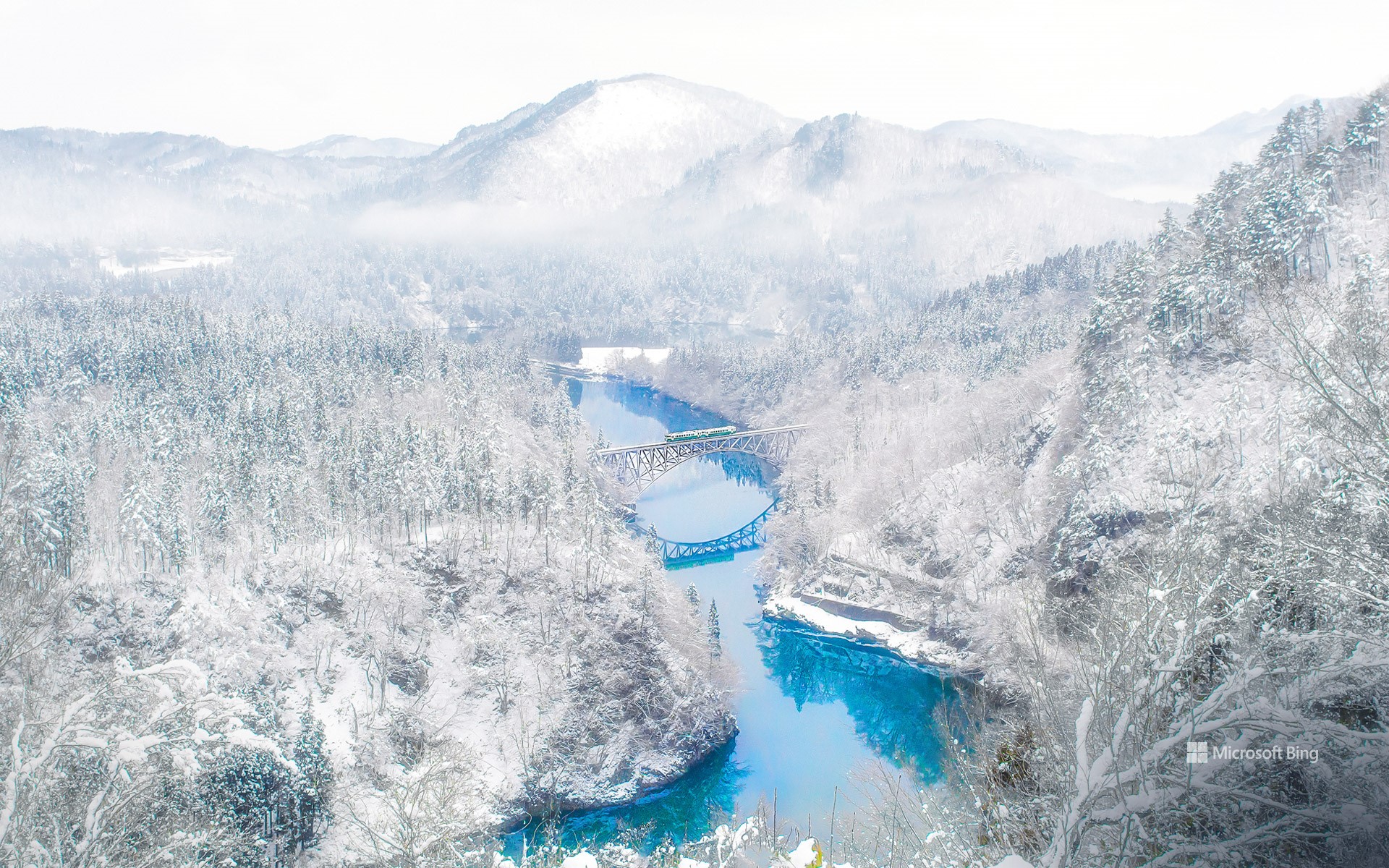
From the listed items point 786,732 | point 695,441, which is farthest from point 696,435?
point 786,732

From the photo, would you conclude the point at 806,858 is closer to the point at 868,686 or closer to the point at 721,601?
the point at 868,686

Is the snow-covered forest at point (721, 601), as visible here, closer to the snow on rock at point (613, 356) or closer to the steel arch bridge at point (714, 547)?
the steel arch bridge at point (714, 547)

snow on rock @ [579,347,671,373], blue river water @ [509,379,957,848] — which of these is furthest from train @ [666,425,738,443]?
snow on rock @ [579,347,671,373]

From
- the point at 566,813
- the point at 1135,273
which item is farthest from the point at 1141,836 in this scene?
the point at 1135,273

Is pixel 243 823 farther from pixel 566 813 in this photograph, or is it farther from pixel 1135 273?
pixel 1135 273

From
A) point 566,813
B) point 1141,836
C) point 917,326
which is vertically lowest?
point 566,813

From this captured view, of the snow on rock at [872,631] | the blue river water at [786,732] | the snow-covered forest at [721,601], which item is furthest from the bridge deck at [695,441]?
the snow on rock at [872,631]
